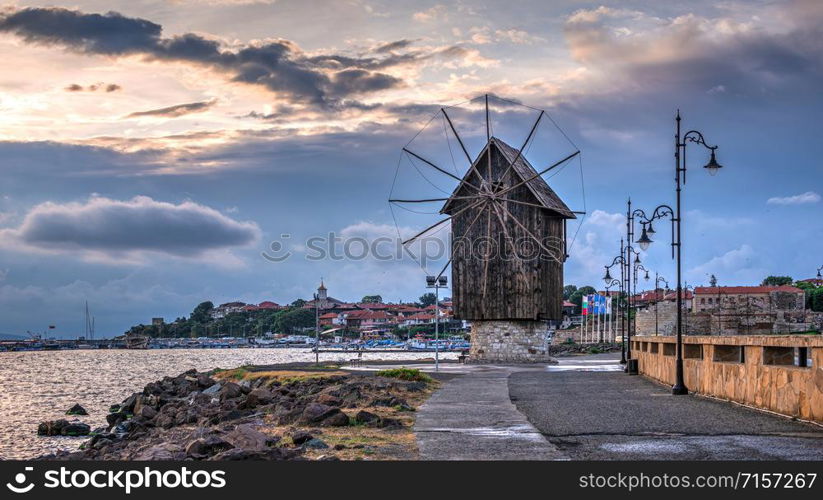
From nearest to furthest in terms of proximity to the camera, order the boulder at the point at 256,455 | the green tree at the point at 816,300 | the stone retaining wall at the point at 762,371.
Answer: the boulder at the point at 256,455 → the stone retaining wall at the point at 762,371 → the green tree at the point at 816,300

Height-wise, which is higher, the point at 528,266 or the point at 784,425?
the point at 528,266

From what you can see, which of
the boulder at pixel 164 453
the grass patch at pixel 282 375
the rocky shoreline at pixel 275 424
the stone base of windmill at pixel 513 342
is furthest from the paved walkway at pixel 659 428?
the stone base of windmill at pixel 513 342

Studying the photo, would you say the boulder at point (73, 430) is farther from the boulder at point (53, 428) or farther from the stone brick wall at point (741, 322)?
the stone brick wall at point (741, 322)

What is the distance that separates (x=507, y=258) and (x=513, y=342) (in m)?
4.91

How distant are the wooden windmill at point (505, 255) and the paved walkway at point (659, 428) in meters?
25.3

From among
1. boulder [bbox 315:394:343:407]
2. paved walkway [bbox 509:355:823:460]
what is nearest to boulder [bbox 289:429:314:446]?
paved walkway [bbox 509:355:823:460]

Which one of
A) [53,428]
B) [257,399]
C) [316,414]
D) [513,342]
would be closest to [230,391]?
[257,399]

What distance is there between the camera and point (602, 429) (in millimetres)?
16234

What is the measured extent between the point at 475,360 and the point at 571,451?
4018cm

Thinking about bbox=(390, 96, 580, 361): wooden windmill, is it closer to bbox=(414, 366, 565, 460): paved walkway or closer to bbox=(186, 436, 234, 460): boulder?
bbox=(414, 366, 565, 460): paved walkway

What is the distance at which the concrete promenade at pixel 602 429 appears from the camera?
42.4 feet
